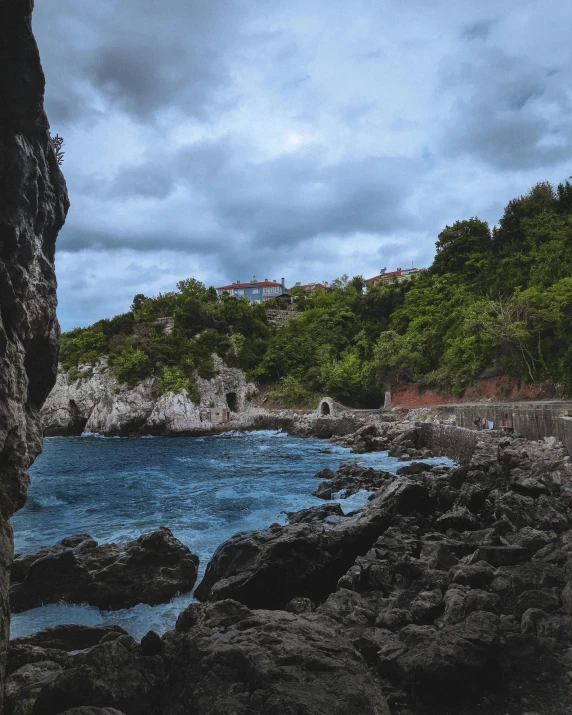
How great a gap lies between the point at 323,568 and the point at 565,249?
126 ft

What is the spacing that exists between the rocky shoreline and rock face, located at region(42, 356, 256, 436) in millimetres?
43506

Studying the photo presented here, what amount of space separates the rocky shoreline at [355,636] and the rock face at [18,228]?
1185mm

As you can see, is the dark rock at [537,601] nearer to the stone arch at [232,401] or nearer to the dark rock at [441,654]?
the dark rock at [441,654]

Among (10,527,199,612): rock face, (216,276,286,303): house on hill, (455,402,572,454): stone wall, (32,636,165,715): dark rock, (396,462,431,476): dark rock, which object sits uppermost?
(216,276,286,303): house on hill

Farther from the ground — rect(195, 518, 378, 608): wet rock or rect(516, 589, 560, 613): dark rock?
rect(516, 589, 560, 613): dark rock

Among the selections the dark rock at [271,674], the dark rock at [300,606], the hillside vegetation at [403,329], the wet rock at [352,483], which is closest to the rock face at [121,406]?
the hillside vegetation at [403,329]

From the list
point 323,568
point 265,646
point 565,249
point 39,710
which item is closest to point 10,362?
point 39,710

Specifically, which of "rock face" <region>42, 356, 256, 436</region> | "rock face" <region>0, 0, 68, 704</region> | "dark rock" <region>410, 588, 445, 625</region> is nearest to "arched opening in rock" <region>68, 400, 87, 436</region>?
"rock face" <region>42, 356, 256, 436</region>

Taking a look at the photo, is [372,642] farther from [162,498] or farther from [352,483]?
[162,498]

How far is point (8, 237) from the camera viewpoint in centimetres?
452

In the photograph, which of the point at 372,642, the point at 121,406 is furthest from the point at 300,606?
the point at 121,406

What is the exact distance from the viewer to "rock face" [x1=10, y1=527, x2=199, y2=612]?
7934mm

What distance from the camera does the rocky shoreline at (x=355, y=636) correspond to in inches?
142

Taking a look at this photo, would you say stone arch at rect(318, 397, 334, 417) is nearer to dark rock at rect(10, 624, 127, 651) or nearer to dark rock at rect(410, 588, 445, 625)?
dark rock at rect(410, 588, 445, 625)
